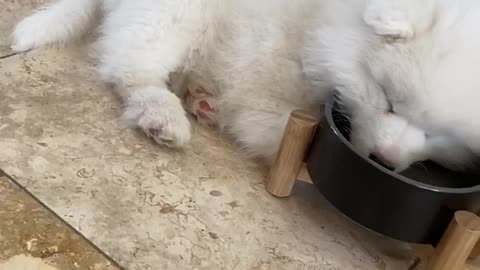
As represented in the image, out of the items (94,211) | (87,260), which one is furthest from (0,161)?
(87,260)

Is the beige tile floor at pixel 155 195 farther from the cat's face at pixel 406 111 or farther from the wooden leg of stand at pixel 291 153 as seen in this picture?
the cat's face at pixel 406 111

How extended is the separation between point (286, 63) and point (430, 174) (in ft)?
1.59

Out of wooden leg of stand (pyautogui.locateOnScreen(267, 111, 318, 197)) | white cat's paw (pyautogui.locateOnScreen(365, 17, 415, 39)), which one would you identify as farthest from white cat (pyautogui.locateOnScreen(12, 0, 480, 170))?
wooden leg of stand (pyautogui.locateOnScreen(267, 111, 318, 197))

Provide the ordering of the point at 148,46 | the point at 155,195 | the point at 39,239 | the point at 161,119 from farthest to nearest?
the point at 148,46 < the point at 161,119 < the point at 155,195 < the point at 39,239

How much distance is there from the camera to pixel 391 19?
1.58 meters

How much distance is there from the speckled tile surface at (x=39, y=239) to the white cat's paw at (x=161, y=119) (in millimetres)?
409

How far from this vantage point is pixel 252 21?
6.65ft

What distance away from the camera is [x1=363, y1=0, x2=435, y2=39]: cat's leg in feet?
5.19

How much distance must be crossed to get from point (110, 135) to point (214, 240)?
0.46m

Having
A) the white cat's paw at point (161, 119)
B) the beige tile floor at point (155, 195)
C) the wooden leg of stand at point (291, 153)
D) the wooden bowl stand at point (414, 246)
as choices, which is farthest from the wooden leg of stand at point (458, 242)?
the white cat's paw at point (161, 119)

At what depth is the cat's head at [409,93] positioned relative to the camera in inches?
62.2

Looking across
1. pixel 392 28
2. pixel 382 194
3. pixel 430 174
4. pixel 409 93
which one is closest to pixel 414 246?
pixel 430 174

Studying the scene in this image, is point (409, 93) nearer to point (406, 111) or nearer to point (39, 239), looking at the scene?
point (406, 111)

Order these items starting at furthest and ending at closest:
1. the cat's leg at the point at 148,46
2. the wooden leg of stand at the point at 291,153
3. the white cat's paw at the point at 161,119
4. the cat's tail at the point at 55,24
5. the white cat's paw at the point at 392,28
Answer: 1. the cat's tail at the point at 55,24
2. the cat's leg at the point at 148,46
3. the white cat's paw at the point at 161,119
4. the wooden leg of stand at the point at 291,153
5. the white cat's paw at the point at 392,28
